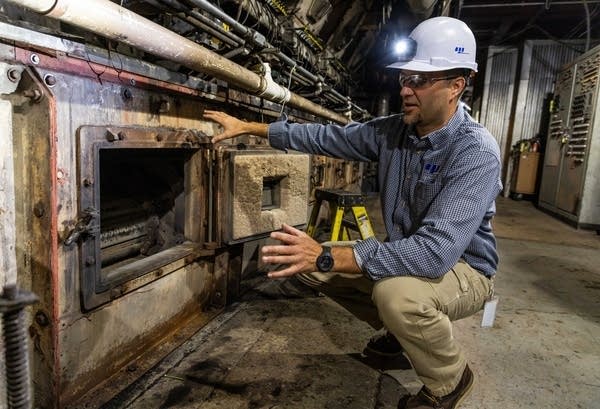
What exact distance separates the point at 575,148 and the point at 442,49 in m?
5.69

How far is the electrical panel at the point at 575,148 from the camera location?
5.32 meters

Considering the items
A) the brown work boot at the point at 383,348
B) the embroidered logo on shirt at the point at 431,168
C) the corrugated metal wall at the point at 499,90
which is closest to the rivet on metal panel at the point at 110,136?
the embroidered logo on shirt at the point at 431,168

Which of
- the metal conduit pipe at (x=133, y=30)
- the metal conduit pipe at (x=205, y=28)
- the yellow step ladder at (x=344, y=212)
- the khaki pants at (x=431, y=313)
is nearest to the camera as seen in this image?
the metal conduit pipe at (x=133, y=30)

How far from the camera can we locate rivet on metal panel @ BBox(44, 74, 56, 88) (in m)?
1.19

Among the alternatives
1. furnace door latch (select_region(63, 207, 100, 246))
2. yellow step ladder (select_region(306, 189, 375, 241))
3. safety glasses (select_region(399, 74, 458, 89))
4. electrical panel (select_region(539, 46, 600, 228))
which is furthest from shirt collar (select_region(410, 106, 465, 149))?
electrical panel (select_region(539, 46, 600, 228))

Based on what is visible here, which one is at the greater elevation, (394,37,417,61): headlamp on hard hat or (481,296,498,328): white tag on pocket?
(394,37,417,61): headlamp on hard hat

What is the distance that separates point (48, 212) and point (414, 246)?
3.97ft

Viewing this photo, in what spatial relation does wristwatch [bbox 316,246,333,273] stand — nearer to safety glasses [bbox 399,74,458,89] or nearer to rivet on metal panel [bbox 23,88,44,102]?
safety glasses [bbox 399,74,458,89]

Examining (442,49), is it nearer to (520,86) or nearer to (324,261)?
(324,261)

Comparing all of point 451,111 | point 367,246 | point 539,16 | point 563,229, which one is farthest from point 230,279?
point 539,16

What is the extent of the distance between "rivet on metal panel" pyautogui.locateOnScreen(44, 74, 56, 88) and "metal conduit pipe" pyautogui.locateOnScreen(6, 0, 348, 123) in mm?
215

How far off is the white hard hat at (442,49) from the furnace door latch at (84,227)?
132 cm

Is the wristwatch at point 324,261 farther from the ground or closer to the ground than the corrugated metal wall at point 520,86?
closer to the ground

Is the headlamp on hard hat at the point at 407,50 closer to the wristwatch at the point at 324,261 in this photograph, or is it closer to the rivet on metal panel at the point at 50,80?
the wristwatch at the point at 324,261
